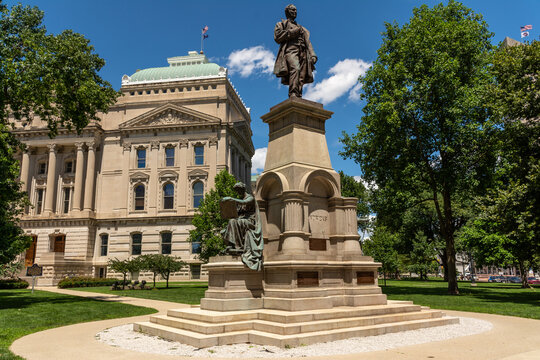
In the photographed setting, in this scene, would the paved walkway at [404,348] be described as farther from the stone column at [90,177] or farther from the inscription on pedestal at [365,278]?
the stone column at [90,177]

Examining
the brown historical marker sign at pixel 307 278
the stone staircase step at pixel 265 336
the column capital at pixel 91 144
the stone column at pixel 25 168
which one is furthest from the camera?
the stone column at pixel 25 168

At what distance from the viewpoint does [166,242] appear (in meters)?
46.4

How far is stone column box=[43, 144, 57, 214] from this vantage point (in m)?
49.0

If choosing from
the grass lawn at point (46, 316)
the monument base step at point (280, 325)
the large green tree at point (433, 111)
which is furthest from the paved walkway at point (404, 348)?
the large green tree at point (433, 111)

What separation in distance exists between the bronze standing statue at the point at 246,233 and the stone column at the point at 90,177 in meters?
42.1

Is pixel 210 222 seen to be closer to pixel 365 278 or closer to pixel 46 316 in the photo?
pixel 46 316

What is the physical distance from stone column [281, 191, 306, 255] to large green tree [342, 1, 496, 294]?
15.2 meters

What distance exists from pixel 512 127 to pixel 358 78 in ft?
37.1

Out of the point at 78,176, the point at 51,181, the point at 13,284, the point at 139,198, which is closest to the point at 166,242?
the point at 139,198

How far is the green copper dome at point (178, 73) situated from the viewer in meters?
51.4

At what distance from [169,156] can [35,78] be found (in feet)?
93.7

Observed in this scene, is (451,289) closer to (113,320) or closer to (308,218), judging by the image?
(308,218)

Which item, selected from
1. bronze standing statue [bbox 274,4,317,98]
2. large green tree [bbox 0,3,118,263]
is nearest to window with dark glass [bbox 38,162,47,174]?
large green tree [bbox 0,3,118,263]

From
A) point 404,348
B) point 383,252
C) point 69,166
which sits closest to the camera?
point 404,348
